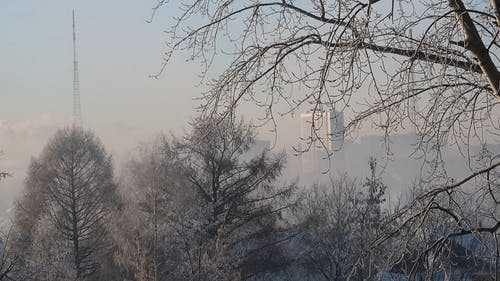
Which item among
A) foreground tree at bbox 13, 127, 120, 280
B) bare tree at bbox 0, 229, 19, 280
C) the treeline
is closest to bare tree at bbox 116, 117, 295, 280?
the treeline

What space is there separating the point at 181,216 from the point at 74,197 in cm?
1372

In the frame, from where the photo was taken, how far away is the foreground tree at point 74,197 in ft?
108

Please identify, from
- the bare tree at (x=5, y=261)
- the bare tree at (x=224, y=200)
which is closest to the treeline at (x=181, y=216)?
the bare tree at (x=224, y=200)

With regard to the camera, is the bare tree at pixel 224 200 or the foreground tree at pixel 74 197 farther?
→ the foreground tree at pixel 74 197

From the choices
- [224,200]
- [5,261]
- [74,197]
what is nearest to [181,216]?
[224,200]

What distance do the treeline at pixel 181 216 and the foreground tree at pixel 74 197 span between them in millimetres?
52

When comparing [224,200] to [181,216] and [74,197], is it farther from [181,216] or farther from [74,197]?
[74,197]

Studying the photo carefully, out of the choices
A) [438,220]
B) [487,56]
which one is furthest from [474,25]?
[438,220]

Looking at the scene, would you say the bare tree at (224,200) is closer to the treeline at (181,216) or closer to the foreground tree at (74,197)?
the treeline at (181,216)

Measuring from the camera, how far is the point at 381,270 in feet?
17.7

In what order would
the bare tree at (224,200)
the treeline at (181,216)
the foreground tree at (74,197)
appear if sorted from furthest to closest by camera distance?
the foreground tree at (74,197) → the bare tree at (224,200) → the treeline at (181,216)

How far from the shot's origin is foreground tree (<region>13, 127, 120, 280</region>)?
108 feet

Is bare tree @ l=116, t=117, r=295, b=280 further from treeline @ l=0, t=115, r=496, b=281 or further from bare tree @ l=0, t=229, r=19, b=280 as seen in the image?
bare tree @ l=0, t=229, r=19, b=280

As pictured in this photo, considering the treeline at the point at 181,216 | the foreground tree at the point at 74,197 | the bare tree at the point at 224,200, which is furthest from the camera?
the foreground tree at the point at 74,197
